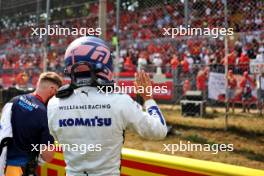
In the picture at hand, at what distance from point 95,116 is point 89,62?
300mm

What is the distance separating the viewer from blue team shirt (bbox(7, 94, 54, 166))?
3164 millimetres

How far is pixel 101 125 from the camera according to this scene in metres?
2.28

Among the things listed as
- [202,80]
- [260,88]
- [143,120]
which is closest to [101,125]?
[143,120]

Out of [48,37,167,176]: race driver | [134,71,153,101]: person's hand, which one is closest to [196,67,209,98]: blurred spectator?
[134,71,153,101]: person's hand

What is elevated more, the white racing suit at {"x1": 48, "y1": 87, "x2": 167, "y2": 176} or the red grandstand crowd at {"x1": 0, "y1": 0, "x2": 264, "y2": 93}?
the red grandstand crowd at {"x1": 0, "y1": 0, "x2": 264, "y2": 93}

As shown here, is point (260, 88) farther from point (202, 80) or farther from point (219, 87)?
point (202, 80)

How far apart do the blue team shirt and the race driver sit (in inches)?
33.6

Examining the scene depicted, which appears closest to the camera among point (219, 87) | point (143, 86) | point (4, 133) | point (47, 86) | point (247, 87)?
point (143, 86)

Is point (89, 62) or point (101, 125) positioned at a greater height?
point (89, 62)

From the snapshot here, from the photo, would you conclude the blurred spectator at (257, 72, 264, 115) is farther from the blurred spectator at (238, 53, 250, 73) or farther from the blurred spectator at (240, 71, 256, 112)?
the blurred spectator at (238, 53, 250, 73)

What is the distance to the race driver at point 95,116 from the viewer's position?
227 cm

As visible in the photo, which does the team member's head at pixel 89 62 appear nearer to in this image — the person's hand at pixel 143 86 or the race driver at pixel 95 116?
the race driver at pixel 95 116

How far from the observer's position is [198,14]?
10.4m

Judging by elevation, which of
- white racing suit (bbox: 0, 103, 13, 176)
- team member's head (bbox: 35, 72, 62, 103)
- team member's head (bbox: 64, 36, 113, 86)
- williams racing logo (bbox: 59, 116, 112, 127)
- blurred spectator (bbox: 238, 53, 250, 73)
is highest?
blurred spectator (bbox: 238, 53, 250, 73)
